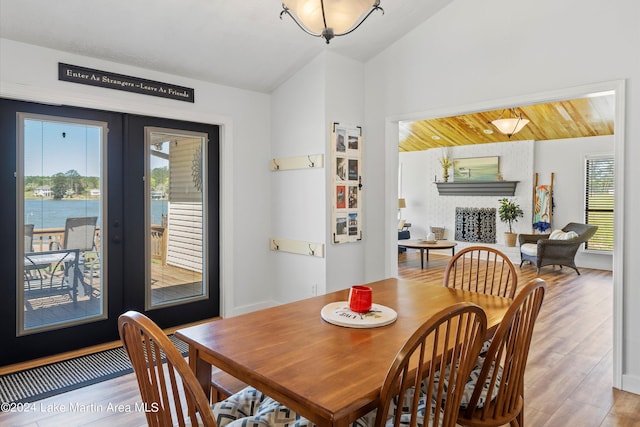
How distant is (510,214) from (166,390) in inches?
323

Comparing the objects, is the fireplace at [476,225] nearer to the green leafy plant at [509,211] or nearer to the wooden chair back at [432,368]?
the green leafy plant at [509,211]

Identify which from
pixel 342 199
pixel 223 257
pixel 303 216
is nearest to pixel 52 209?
pixel 223 257

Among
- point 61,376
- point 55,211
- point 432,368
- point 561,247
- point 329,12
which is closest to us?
point 432,368

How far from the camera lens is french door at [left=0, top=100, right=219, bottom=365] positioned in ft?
9.82

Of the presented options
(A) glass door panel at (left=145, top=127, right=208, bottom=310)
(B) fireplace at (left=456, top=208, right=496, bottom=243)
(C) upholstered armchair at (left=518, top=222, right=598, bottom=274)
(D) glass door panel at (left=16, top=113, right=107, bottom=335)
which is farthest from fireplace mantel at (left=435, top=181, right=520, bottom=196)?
(D) glass door panel at (left=16, top=113, right=107, bottom=335)

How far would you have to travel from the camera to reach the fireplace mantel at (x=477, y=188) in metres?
8.31

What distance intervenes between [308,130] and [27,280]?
8.42ft

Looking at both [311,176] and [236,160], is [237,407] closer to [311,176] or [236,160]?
[311,176]

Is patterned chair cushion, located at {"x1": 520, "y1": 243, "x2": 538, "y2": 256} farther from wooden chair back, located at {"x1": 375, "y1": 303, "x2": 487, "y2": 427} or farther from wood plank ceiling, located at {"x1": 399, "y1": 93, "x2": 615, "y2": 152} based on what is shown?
wooden chair back, located at {"x1": 375, "y1": 303, "x2": 487, "y2": 427}

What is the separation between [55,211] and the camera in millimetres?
3164

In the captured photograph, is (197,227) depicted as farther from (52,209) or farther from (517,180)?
(517,180)

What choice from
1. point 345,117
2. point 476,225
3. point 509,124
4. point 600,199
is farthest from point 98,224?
point 600,199

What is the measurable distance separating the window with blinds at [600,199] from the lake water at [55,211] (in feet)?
25.8

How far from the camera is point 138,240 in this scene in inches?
141
